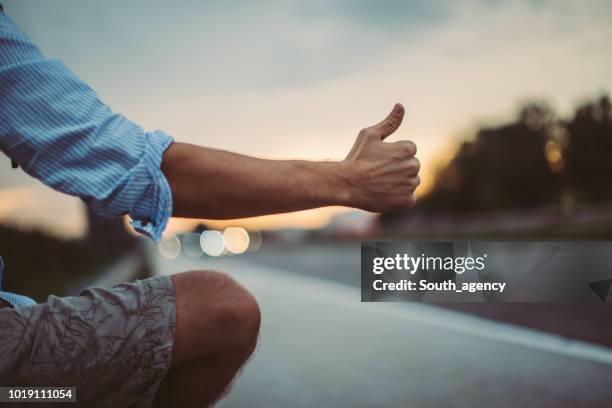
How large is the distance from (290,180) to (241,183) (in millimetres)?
153

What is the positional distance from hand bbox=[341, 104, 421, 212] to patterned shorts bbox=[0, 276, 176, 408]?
0.68 m

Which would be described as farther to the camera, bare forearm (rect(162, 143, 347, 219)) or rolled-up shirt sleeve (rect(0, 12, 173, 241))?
bare forearm (rect(162, 143, 347, 219))

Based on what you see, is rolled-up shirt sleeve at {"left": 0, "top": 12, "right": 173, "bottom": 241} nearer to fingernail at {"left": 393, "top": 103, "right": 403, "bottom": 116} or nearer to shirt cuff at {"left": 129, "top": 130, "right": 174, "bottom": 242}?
shirt cuff at {"left": 129, "top": 130, "right": 174, "bottom": 242}

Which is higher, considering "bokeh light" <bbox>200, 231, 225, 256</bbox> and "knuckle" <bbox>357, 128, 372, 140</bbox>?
"knuckle" <bbox>357, 128, 372, 140</bbox>

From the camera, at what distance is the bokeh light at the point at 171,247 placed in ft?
173

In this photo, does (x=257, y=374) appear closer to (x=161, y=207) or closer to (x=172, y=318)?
(x=172, y=318)

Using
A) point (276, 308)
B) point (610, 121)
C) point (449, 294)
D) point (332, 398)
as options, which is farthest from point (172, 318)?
point (610, 121)

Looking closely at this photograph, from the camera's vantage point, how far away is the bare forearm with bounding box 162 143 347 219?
1.94 meters

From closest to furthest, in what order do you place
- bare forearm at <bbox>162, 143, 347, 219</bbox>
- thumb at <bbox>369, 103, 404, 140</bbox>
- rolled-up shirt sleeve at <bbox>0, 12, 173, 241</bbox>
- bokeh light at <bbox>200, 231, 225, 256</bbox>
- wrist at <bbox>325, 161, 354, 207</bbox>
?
rolled-up shirt sleeve at <bbox>0, 12, 173, 241</bbox>
bare forearm at <bbox>162, 143, 347, 219</bbox>
wrist at <bbox>325, 161, 354, 207</bbox>
thumb at <bbox>369, 103, 404, 140</bbox>
bokeh light at <bbox>200, 231, 225, 256</bbox>

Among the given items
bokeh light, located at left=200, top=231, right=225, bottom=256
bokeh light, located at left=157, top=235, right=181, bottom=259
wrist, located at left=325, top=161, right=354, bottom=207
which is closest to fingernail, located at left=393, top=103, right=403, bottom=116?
wrist, located at left=325, top=161, right=354, bottom=207

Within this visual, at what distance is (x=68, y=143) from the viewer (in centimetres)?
180

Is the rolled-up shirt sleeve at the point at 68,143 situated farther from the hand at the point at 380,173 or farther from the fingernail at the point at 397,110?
the fingernail at the point at 397,110

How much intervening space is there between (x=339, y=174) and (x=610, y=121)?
50.0 metres

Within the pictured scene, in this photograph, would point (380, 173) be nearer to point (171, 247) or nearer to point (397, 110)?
point (397, 110)
